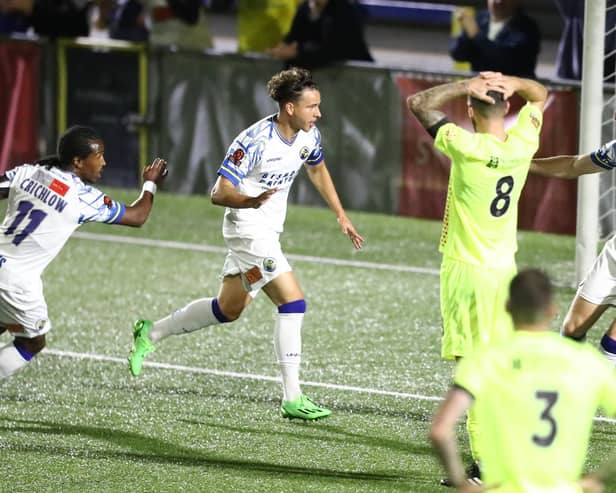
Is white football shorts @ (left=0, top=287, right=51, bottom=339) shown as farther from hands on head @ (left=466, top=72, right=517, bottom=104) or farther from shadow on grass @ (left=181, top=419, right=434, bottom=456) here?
hands on head @ (left=466, top=72, right=517, bottom=104)

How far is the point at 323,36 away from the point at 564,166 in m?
7.82

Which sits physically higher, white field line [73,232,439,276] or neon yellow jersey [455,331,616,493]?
neon yellow jersey [455,331,616,493]

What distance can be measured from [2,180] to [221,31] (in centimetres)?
2003

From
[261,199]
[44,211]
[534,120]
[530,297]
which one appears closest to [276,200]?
[261,199]

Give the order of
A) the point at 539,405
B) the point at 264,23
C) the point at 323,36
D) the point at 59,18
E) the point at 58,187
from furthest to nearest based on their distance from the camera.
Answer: the point at 59,18, the point at 264,23, the point at 323,36, the point at 58,187, the point at 539,405

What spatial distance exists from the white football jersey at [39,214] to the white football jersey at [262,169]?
0.87 meters

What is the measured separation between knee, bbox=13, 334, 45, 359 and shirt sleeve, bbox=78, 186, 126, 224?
75 centimetres

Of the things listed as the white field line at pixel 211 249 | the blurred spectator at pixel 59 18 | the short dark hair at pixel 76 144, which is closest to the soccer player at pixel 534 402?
the short dark hair at pixel 76 144

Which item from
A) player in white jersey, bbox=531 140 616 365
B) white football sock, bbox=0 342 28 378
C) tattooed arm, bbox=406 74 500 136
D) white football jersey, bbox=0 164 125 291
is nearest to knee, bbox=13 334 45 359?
white football sock, bbox=0 342 28 378

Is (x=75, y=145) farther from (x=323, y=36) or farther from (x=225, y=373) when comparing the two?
(x=323, y=36)

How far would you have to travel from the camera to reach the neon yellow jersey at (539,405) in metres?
4.36

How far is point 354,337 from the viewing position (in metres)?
10.4

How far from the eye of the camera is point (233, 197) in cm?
776

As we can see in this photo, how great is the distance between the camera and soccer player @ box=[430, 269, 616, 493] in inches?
171
